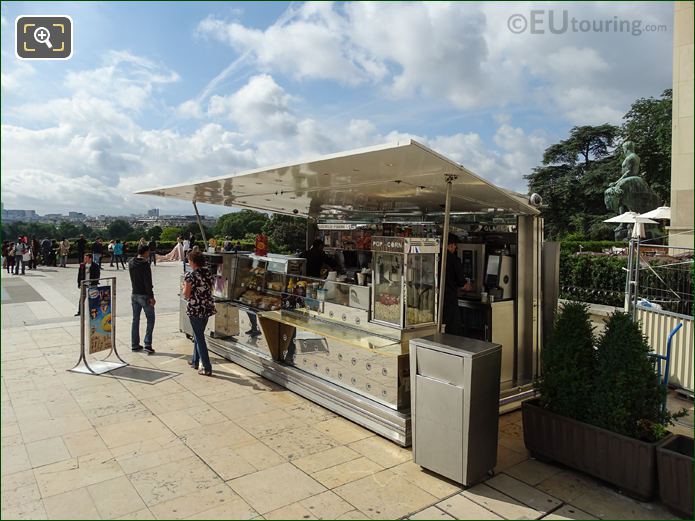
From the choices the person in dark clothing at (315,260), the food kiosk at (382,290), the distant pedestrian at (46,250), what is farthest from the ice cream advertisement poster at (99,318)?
the distant pedestrian at (46,250)

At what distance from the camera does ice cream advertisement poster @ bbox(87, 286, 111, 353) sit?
632cm

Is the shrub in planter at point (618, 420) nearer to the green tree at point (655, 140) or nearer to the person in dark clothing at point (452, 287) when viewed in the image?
the person in dark clothing at point (452, 287)

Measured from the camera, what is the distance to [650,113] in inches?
1315

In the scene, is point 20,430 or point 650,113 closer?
point 20,430

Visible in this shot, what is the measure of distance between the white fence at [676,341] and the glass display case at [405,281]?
2816 millimetres

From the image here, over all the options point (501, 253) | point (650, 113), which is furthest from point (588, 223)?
point (501, 253)

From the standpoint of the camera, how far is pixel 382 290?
15.1 feet

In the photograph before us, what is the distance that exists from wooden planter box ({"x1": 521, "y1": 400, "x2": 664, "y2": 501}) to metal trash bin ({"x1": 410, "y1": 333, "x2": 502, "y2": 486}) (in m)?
0.47

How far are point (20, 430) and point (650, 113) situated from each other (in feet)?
131

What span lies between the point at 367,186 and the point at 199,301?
2.61 metres

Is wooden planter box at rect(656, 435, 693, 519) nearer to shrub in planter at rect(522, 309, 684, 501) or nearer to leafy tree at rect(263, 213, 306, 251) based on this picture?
shrub in planter at rect(522, 309, 684, 501)

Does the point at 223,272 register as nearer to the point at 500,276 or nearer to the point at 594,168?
the point at 500,276

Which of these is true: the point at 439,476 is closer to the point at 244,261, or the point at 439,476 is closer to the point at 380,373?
the point at 380,373

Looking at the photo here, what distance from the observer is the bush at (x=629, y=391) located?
341 cm
